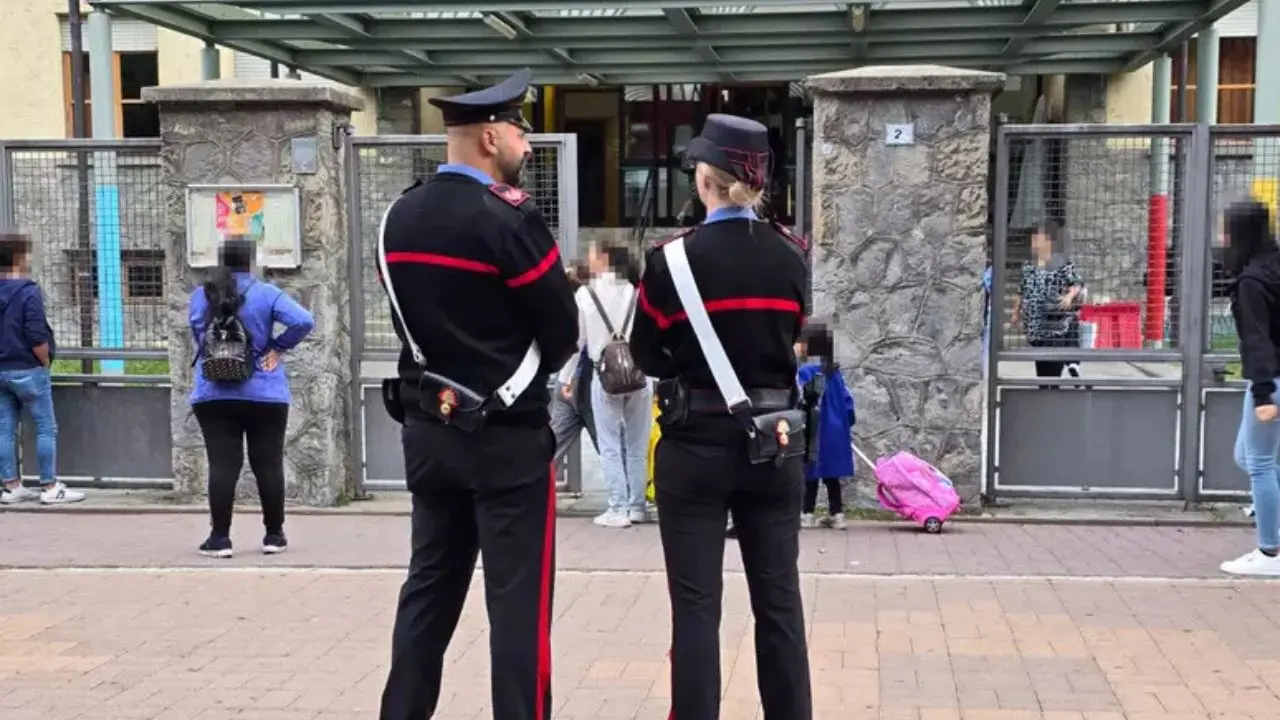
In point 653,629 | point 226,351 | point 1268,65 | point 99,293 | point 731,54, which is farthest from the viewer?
point 731,54

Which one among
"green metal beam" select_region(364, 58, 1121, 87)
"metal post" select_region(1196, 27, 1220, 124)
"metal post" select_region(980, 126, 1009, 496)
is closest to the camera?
"metal post" select_region(980, 126, 1009, 496)

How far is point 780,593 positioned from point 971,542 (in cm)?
398

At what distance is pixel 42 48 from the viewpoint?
21.5 m

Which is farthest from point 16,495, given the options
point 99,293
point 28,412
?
point 99,293

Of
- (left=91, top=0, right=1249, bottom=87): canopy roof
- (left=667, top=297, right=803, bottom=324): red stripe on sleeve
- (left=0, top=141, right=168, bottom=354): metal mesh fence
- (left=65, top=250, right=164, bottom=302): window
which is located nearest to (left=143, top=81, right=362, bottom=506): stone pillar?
(left=65, top=250, right=164, bottom=302): window

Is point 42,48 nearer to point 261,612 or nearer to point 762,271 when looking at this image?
point 261,612

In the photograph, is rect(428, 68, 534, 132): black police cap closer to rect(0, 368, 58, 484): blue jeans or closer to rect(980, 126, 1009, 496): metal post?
rect(980, 126, 1009, 496): metal post

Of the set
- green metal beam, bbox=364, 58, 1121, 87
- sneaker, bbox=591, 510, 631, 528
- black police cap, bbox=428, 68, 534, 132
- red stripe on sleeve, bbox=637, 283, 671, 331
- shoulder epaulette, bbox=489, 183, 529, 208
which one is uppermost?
green metal beam, bbox=364, 58, 1121, 87

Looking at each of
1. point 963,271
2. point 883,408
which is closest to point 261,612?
point 883,408

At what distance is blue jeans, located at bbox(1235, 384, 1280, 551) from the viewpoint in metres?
6.70

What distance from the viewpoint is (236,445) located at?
7.22m

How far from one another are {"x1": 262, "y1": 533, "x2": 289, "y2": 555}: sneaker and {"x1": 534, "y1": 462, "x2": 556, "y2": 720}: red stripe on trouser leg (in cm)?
402

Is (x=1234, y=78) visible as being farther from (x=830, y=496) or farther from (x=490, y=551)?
(x=490, y=551)

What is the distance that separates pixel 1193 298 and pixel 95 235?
731 centimetres
